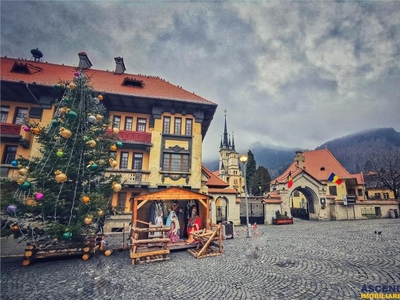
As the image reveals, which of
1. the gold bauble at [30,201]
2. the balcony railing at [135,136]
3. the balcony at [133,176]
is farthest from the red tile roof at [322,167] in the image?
the gold bauble at [30,201]

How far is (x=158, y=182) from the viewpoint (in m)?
16.8

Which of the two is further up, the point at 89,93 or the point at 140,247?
the point at 89,93

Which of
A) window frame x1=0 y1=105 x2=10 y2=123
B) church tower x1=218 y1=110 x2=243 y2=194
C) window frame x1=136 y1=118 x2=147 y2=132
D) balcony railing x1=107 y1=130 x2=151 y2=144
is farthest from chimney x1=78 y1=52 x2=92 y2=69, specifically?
church tower x1=218 y1=110 x2=243 y2=194

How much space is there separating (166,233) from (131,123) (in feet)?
37.5

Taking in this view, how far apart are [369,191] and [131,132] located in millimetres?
61049

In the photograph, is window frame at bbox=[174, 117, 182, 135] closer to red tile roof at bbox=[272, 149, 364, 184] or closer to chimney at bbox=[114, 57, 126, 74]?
chimney at bbox=[114, 57, 126, 74]

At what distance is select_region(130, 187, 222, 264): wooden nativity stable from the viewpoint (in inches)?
331

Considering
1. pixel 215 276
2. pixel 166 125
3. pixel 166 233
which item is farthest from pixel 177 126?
pixel 215 276

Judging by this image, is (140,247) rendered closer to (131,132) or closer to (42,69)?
(131,132)

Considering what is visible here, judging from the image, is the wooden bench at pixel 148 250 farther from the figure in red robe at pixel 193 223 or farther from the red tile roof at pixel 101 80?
the red tile roof at pixel 101 80

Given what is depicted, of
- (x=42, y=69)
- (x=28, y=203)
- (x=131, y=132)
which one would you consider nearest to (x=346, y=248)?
(x=28, y=203)

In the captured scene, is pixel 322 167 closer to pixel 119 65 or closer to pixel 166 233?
pixel 166 233

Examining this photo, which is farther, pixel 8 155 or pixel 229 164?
pixel 229 164

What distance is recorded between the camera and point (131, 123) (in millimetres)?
18234
